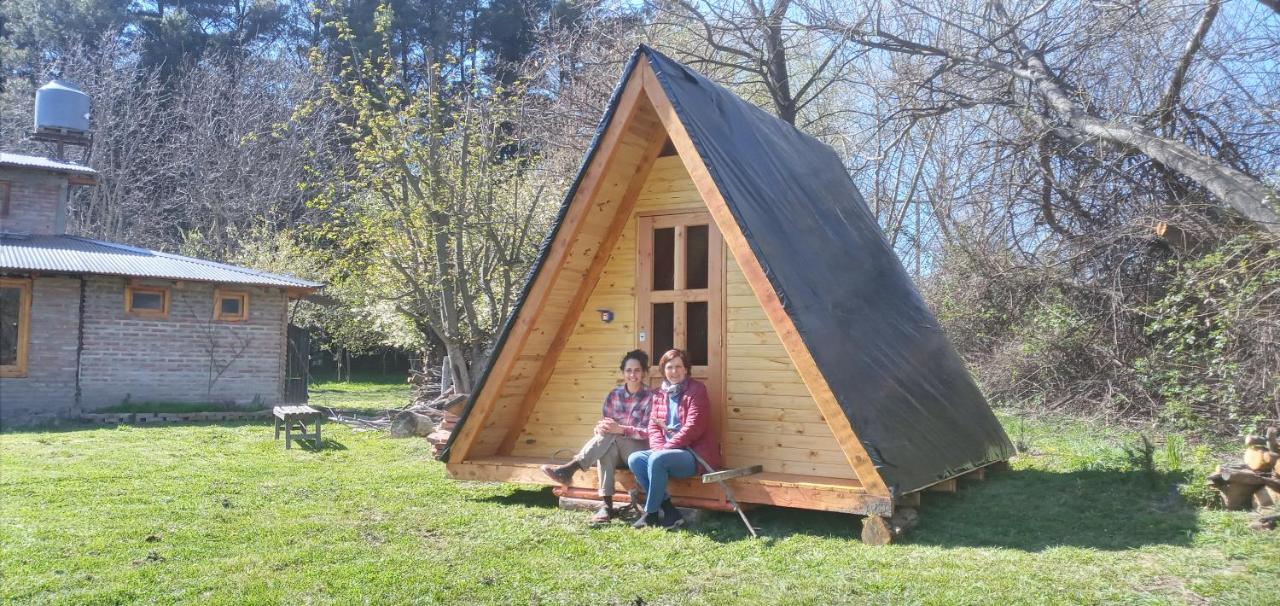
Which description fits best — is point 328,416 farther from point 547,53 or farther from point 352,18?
point 352,18

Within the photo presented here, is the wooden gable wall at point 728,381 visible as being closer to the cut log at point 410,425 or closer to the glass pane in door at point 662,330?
the glass pane in door at point 662,330

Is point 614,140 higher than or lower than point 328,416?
higher

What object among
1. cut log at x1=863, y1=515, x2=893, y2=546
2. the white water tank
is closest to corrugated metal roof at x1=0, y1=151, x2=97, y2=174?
the white water tank

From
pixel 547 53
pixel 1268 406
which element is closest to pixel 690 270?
pixel 1268 406

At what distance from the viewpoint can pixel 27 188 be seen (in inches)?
637

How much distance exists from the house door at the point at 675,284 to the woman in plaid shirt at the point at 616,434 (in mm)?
344

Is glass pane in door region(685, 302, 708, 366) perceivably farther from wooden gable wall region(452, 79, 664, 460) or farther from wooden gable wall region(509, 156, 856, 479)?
wooden gable wall region(452, 79, 664, 460)

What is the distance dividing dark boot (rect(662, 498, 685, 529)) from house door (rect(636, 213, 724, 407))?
1.09 m

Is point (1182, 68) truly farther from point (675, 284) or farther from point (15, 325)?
point (15, 325)

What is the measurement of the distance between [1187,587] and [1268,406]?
3932 mm

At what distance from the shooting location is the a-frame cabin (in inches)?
232

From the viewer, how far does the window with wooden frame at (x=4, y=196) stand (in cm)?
1597

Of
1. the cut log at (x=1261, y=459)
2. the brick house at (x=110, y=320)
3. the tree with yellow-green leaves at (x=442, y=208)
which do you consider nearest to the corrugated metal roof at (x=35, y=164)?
the brick house at (x=110, y=320)

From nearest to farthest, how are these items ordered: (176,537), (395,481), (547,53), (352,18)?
1. (176,537)
2. (395,481)
3. (547,53)
4. (352,18)
